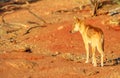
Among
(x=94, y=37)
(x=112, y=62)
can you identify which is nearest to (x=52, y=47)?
(x=112, y=62)

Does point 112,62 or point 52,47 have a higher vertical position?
point 112,62

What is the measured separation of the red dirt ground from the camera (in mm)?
12539

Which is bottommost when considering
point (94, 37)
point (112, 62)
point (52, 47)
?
point (52, 47)

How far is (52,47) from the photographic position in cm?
1914


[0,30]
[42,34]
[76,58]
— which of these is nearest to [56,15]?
[0,30]

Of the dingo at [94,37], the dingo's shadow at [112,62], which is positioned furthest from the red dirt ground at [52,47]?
the dingo at [94,37]

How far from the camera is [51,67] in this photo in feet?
43.2

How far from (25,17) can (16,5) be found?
23.0ft

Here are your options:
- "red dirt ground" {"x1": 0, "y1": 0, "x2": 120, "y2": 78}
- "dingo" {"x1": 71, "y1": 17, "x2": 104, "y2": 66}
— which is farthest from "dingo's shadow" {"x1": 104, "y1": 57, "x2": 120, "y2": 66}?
"dingo" {"x1": 71, "y1": 17, "x2": 104, "y2": 66}

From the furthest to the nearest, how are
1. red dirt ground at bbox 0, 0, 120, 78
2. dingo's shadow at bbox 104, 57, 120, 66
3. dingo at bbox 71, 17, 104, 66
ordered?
dingo's shadow at bbox 104, 57, 120, 66
dingo at bbox 71, 17, 104, 66
red dirt ground at bbox 0, 0, 120, 78

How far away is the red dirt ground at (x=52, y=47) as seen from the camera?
12539 millimetres

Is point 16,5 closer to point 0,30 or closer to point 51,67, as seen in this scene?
point 0,30

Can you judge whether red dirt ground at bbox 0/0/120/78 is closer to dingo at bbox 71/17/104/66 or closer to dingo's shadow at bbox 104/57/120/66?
dingo's shadow at bbox 104/57/120/66

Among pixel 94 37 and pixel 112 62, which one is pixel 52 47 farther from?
pixel 94 37
